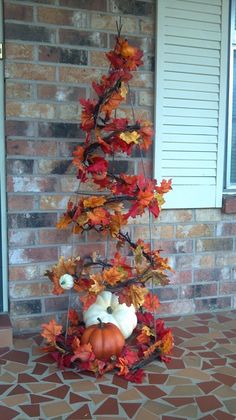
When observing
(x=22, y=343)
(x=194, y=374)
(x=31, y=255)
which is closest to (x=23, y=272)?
(x=31, y=255)

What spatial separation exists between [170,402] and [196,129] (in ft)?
5.40

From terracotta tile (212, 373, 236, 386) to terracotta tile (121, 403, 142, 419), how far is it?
0.45 meters

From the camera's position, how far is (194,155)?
9.53ft

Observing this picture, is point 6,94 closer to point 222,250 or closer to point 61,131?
point 61,131

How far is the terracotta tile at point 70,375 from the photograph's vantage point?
7.06 ft

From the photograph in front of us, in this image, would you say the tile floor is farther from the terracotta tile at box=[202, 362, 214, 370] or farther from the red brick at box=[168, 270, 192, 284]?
the red brick at box=[168, 270, 192, 284]

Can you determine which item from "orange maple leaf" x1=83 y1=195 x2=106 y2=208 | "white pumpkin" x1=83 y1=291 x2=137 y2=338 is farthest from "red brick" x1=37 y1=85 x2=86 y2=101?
"white pumpkin" x1=83 y1=291 x2=137 y2=338

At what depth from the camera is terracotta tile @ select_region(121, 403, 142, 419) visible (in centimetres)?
185

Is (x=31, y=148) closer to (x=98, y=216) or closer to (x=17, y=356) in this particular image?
(x=98, y=216)

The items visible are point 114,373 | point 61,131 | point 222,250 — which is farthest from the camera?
point 222,250

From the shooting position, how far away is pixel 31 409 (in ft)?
6.15

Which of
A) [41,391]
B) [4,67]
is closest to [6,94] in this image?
[4,67]

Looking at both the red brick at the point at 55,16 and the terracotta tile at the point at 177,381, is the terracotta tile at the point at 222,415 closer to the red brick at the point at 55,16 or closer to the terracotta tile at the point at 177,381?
the terracotta tile at the point at 177,381

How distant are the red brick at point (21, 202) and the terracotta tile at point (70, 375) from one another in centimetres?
91
